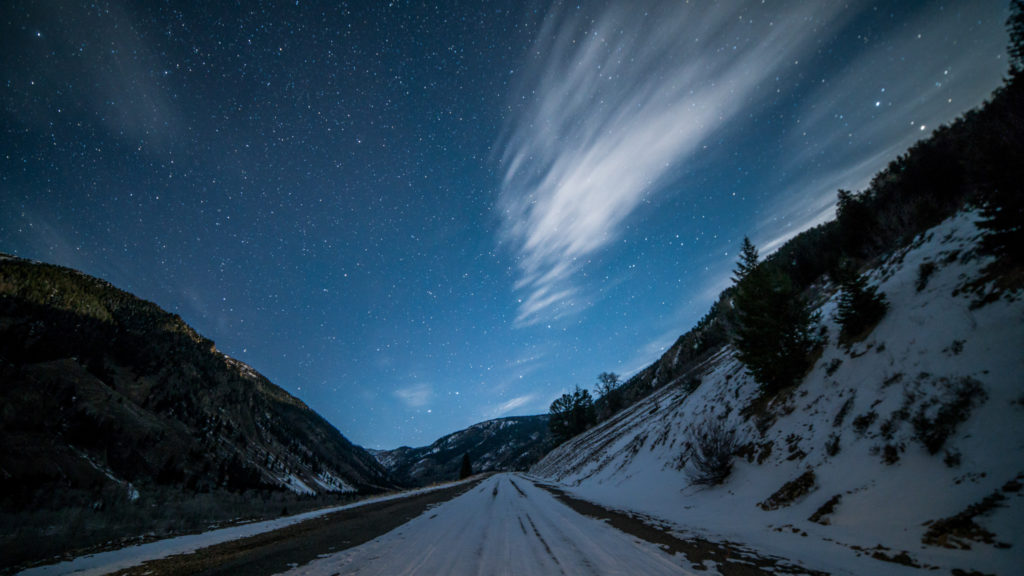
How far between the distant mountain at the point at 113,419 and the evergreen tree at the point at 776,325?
21.6 meters

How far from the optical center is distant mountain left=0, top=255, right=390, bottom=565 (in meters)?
19.3

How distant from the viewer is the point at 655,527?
8.18 metres

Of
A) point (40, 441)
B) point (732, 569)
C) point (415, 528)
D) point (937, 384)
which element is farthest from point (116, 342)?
point (937, 384)

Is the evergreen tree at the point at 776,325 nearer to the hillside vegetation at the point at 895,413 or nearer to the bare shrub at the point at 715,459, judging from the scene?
the hillside vegetation at the point at 895,413

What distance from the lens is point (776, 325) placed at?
Result: 40.6 feet

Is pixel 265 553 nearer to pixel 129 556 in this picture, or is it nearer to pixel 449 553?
pixel 129 556

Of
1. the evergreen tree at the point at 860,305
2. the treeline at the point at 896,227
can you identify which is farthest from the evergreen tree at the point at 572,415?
the evergreen tree at the point at 860,305

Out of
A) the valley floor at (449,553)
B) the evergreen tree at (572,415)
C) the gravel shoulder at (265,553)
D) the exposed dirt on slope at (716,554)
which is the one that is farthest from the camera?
the evergreen tree at (572,415)

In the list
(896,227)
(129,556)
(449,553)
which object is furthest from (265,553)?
(896,227)

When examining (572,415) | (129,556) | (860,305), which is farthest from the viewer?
(572,415)

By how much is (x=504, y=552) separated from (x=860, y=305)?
13459 mm

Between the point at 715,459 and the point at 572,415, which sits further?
the point at 572,415

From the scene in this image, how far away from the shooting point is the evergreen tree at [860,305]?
1073 cm

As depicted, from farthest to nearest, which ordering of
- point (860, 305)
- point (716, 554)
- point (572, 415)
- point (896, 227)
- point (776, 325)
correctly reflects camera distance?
point (572, 415) < point (896, 227) < point (776, 325) < point (860, 305) < point (716, 554)
